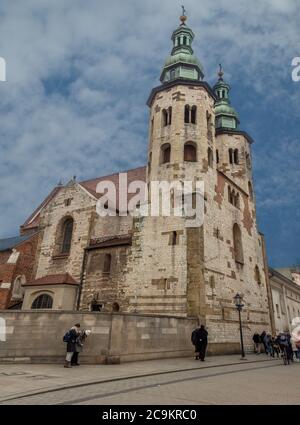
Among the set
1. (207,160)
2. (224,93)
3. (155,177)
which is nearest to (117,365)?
(155,177)

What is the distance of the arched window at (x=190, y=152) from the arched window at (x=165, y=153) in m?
1.31

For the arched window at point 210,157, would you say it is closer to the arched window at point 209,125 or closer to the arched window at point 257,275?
the arched window at point 209,125

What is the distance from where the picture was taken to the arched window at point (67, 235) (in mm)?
27538

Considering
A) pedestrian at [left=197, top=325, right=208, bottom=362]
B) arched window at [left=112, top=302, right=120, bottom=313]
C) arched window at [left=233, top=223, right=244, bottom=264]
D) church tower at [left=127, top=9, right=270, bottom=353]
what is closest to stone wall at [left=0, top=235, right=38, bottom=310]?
arched window at [left=112, top=302, right=120, bottom=313]

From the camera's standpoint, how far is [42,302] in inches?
913

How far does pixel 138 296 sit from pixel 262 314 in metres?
12.0

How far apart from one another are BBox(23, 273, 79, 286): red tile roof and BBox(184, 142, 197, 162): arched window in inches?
496

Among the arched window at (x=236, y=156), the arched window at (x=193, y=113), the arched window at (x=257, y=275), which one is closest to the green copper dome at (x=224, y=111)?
the arched window at (x=236, y=156)

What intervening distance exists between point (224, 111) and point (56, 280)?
24929 mm

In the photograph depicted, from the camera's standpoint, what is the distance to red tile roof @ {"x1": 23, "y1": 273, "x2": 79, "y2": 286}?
23434 mm

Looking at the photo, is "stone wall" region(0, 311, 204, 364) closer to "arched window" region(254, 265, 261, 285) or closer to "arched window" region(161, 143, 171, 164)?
"arched window" region(161, 143, 171, 164)

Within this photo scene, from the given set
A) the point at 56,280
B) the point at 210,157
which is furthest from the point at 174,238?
the point at 56,280

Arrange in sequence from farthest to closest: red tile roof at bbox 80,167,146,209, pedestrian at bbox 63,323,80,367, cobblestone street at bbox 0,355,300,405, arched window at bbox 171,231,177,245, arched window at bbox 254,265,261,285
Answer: red tile roof at bbox 80,167,146,209 → arched window at bbox 254,265,261,285 → arched window at bbox 171,231,177,245 → pedestrian at bbox 63,323,80,367 → cobblestone street at bbox 0,355,300,405
